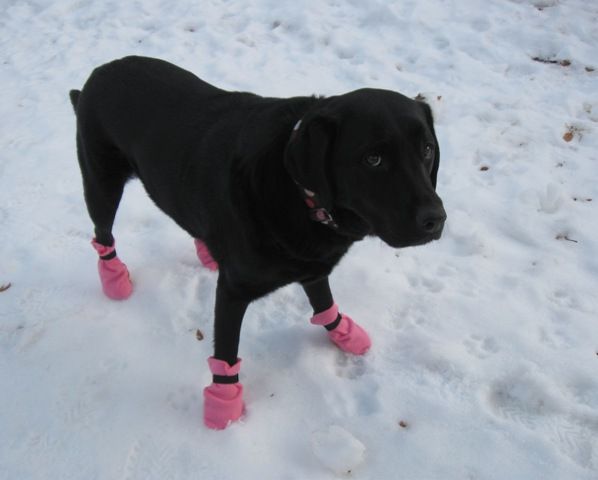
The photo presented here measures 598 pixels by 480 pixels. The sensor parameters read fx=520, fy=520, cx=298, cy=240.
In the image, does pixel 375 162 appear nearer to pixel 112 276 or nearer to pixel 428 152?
pixel 428 152

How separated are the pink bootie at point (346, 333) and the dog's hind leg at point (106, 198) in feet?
3.66

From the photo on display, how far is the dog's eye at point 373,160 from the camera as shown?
5.33ft

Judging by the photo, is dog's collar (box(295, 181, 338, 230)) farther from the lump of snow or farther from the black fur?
the lump of snow

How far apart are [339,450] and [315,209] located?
3.13ft

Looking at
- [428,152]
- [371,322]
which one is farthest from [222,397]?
[428,152]

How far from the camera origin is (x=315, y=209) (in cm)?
181

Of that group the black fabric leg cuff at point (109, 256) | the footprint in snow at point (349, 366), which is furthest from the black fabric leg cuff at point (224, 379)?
the black fabric leg cuff at point (109, 256)

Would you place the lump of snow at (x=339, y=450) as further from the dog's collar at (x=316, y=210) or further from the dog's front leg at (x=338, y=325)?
the dog's collar at (x=316, y=210)

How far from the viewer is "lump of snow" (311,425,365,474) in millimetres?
2014

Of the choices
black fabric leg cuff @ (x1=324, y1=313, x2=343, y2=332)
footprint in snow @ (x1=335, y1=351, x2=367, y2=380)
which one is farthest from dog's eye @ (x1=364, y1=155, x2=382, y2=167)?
footprint in snow @ (x1=335, y1=351, x2=367, y2=380)

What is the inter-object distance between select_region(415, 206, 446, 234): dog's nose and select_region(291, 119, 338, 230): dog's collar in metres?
0.33

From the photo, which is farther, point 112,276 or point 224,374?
point 112,276

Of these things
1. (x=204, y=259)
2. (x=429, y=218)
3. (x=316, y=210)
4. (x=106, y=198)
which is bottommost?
(x=204, y=259)

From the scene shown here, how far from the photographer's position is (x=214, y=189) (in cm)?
201
